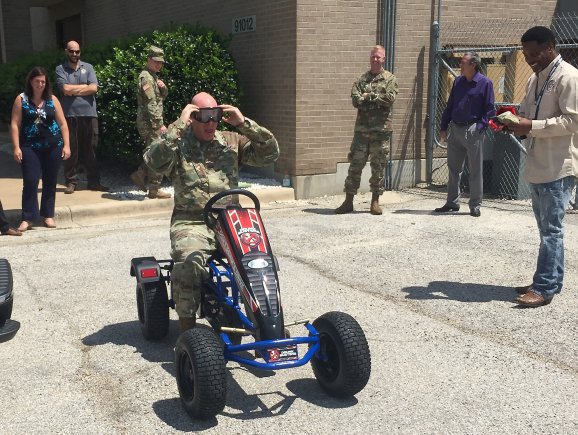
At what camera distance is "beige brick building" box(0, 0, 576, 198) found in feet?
32.4

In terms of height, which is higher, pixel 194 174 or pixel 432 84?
pixel 432 84

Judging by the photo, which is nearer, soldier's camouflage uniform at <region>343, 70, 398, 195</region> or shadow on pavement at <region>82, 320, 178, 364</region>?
Answer: shadow on pavement at <region>82, 320, 178, 364</region>

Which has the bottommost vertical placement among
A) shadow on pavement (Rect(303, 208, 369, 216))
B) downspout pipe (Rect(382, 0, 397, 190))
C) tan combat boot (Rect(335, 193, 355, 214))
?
shadow on pavement (Rect(303, 208, 369, 216))

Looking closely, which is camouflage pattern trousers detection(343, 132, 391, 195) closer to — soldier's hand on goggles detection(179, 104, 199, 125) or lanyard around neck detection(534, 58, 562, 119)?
lanyard around neck detection(534, 58, 562, 119)

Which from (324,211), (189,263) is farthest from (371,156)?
(189,263)

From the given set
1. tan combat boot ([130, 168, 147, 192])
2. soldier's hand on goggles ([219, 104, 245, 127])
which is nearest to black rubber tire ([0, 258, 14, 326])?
soldier's hand on goggles ([219, 104, 245, 127])

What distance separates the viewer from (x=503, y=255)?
6.98m

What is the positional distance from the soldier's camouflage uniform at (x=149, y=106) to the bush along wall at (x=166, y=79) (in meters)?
0.70

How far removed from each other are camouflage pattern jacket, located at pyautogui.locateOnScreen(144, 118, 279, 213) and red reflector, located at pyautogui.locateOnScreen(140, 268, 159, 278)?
18.1 inches

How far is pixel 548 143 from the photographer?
5.31 metres

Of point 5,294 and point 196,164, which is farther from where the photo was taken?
point 5,294

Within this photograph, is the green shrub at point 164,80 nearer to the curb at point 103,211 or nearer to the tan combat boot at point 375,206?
the curb at point 103,211

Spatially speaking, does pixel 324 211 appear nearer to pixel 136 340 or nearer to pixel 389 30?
pixel 389 30

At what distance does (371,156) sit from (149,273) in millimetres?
4782
